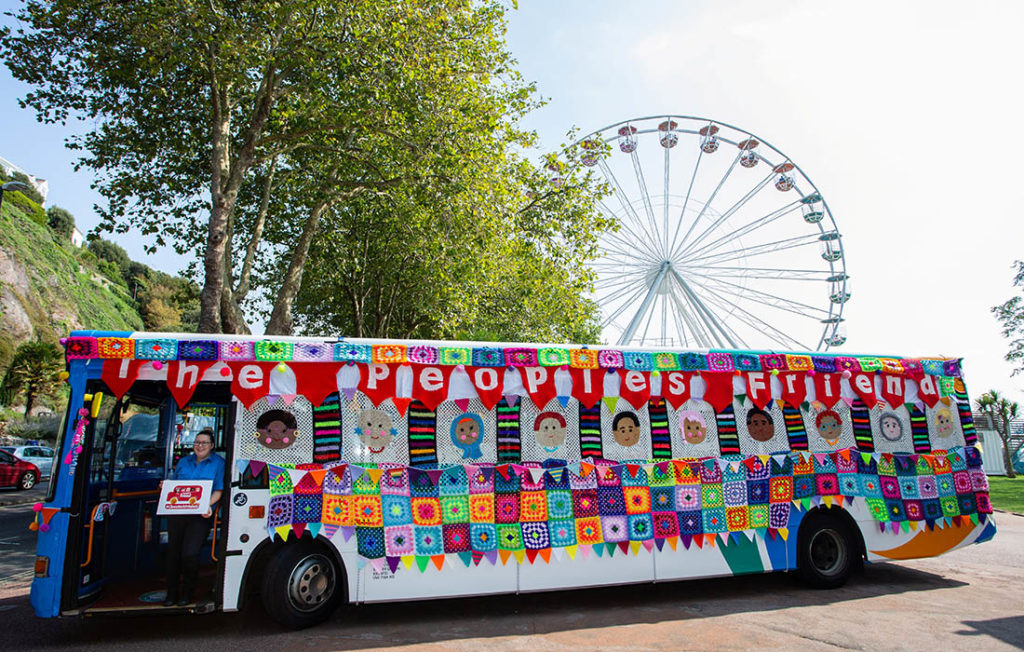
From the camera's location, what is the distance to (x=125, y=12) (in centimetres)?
1227

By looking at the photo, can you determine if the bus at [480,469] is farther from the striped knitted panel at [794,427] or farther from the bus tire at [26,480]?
the bus tire at [26,480]

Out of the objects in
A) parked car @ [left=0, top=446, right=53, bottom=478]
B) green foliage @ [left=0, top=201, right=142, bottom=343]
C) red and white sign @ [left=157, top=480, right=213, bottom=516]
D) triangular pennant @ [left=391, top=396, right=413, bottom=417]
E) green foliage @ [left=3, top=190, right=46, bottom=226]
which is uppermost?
green foliage @ [left=3, top=190, right=46, bottom=226]

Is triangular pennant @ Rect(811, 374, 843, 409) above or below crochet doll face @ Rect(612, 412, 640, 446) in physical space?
above

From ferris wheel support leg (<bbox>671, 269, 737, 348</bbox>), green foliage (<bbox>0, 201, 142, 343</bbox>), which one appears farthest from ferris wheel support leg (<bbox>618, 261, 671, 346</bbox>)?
green foliage (<bbox>0, 201, 142, 343</bbox>)

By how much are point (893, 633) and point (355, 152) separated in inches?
553

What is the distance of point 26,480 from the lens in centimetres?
2152

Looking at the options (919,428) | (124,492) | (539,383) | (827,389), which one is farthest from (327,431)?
(919,428)

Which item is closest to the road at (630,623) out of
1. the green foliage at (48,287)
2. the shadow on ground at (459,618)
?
the shadow on ground at (459,618)

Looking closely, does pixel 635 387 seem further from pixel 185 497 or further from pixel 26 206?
pixel 26 206

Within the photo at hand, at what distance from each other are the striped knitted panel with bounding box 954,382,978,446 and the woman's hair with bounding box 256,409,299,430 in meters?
8.60

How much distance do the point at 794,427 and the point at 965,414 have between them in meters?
2.87

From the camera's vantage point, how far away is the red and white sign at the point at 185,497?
6.09 metres

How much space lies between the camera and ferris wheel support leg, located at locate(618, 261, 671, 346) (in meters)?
23.2

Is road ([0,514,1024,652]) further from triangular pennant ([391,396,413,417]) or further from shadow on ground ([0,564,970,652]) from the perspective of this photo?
triangular pennant ([391,396,413,417])
